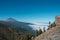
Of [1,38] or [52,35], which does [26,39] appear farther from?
[52,35]

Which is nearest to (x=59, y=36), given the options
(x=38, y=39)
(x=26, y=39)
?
(x=38, y=39)

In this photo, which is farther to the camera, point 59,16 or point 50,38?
point 59,16

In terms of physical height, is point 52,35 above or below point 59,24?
below

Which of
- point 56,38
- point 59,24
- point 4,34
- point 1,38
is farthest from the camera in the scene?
point 4,34

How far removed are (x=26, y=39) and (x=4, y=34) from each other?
6610mm

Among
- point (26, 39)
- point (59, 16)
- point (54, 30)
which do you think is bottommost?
point (26, 39)

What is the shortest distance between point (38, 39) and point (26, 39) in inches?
833

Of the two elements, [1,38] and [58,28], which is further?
[1,38]

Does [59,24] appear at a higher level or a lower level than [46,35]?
higher

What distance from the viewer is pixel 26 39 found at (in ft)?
154

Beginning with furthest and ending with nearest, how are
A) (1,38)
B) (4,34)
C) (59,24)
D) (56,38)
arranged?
(4,34), (1,38), (59,24), (56,38)

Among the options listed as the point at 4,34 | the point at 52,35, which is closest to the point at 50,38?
the point at 52,35

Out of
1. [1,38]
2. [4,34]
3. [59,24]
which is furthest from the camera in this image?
[4,34]

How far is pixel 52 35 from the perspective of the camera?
2398 cm
